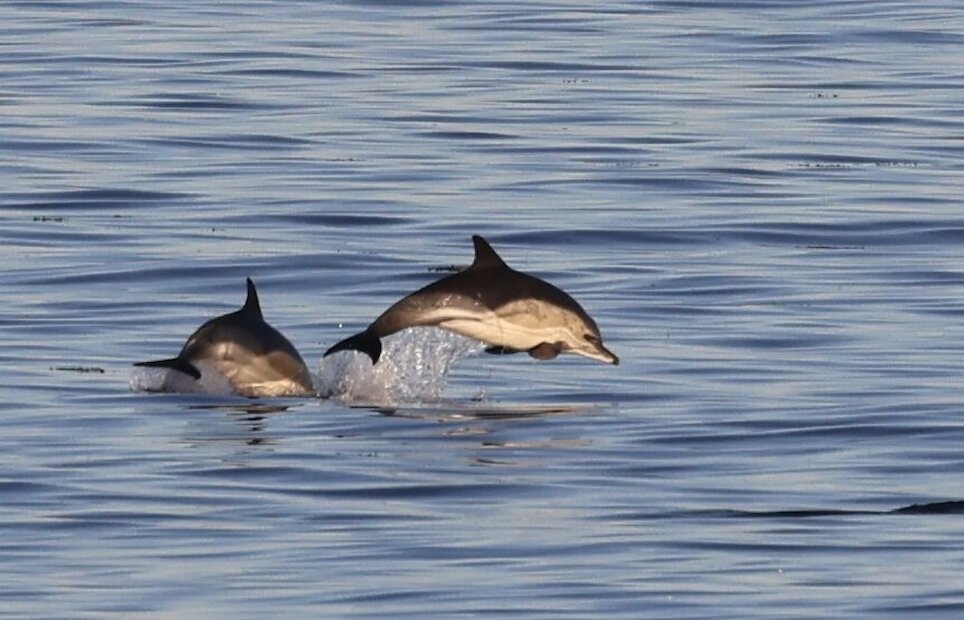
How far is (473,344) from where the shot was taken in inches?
582

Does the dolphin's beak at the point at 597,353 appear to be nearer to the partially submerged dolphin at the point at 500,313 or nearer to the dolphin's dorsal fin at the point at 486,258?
the partially submerged dolphin at the point at 500,313

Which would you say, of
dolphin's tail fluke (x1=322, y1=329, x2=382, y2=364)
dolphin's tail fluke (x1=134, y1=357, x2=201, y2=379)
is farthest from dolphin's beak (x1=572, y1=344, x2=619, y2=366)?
dolphin's tail fluke (x1=134, y1=357, x2=201, y2=379)

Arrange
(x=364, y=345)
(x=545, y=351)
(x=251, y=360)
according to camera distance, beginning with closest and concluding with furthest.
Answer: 1. (x=364, y=345)
2. (x=545, y=351)
3. (x=251, y=360)

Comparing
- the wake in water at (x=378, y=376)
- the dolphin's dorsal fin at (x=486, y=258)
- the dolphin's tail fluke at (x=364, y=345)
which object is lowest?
the wake in water at (x=378, y=376)

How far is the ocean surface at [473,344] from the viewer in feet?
35.0

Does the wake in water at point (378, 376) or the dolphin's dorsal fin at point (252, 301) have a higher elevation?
the dolphin's dorsal fin at point (252, 301)

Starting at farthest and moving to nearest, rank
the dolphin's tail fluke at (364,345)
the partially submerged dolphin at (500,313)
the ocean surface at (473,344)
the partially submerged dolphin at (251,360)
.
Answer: the partially submerged dolphin at (251,360) < the partially submerged dolphin at (500,313) < the dolphin's tail fluke at (364,345) < the ocean surface at (473,344)

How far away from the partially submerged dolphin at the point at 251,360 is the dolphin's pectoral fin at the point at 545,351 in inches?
41.8

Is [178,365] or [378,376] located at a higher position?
[178,365]

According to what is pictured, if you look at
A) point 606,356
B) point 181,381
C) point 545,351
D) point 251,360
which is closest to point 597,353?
point 606,356

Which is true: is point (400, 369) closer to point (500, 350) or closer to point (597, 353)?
point (500, 350)

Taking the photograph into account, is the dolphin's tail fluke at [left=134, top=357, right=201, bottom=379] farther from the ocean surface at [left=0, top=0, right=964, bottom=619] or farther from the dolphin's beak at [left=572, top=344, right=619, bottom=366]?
the dolphin's beak at [left=572, top=344, right=619, bottom=366]

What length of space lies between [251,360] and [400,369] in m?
0.78

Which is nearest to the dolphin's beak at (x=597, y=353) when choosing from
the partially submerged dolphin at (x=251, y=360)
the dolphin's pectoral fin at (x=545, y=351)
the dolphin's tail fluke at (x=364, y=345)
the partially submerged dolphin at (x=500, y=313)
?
the partially submerged dolphin at (x=500, y=313)
